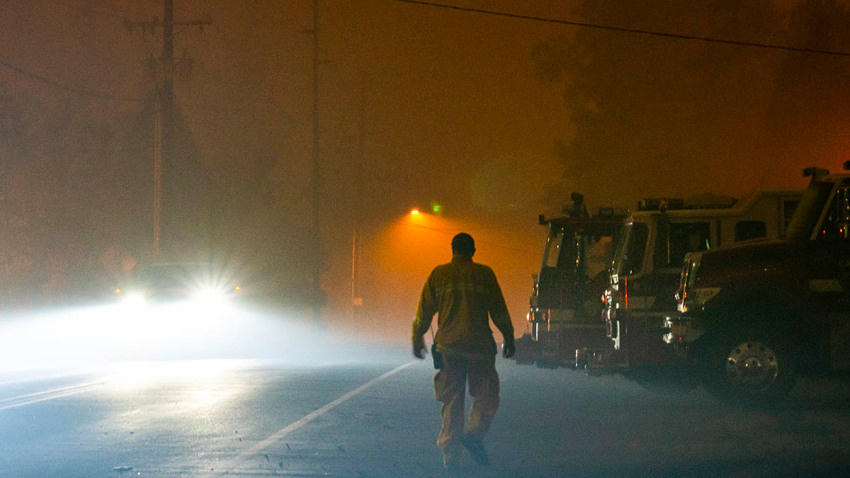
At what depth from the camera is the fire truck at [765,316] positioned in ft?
42.8

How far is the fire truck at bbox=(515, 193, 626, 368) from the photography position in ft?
60.0

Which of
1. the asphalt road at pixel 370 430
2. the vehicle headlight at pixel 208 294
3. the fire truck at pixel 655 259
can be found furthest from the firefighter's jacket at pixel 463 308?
the vehicle headlight at pixel 208 294

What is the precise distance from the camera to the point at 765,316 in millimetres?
13398

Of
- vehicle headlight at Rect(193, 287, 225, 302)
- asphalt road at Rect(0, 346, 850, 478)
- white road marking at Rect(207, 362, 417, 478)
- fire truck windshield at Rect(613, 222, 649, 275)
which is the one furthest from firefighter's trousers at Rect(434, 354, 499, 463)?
vehicle headlight at Rect(193, 287, 225, 302)

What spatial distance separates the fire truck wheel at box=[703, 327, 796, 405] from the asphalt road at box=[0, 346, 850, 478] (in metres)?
0.24

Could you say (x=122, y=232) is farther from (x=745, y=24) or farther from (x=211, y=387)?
(x=211, y=387)

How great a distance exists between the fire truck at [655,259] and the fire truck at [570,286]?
1.08 metres

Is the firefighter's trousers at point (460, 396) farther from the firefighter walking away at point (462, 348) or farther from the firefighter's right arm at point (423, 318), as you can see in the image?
the firefighter's right arm at point (423, 318)

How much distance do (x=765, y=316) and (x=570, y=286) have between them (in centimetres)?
548

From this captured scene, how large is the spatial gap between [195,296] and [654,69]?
1015 inches

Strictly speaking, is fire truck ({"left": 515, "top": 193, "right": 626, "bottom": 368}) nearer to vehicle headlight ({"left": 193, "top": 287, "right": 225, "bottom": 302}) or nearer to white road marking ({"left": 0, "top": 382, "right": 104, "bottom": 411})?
white road marking ({"left": 0, "top": 382, "right": 104, "bottom": 411})

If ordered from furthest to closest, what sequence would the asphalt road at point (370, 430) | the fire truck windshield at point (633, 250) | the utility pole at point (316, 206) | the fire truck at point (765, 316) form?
the utility pole at point (316, 206) → the fire truck windshield at point (633, 250) → the fire truck at point (765, 316) → the asphalt road at point (370, 430)

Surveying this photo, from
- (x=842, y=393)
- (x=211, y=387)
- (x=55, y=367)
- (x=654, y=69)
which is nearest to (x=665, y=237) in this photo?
(x=842, y=393)

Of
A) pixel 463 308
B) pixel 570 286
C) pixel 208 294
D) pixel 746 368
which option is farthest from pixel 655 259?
pixel 208 294
